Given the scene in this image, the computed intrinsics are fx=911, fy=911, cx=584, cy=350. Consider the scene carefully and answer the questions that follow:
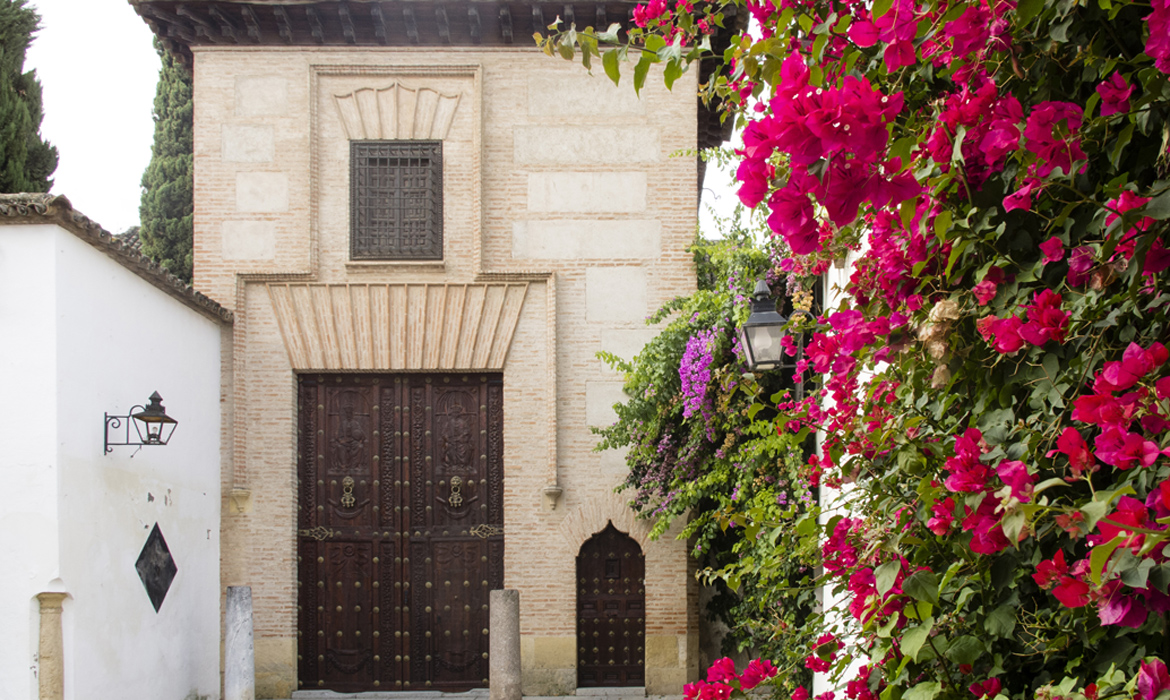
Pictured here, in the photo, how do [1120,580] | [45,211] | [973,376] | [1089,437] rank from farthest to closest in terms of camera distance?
[45,211] → [973,376] → [1089,437] → [1120,580]

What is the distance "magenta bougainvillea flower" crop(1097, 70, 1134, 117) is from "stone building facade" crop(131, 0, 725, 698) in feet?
24.5

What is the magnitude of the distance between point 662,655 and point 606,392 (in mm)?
2488

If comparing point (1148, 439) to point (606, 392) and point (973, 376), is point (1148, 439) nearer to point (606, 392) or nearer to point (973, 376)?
point (973, 376)

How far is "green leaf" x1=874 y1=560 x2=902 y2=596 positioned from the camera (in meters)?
1.33

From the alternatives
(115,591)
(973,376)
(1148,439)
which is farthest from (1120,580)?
(115,591)

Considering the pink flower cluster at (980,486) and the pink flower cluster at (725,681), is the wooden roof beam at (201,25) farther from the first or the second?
the pink flower cluster at (980,486)

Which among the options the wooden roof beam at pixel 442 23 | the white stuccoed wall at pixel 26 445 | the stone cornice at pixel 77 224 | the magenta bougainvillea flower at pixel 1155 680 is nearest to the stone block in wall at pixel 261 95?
the wooden roof beam at pixel 442 23

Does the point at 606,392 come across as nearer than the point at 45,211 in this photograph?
No

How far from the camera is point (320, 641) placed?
8500 millimetres


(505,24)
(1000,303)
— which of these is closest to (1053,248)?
(1000,303)

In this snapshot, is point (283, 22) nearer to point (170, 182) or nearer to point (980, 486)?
point (170, 182)

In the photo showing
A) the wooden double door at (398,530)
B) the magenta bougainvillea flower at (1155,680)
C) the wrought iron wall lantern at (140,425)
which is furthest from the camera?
the wooden double door at (398,530)

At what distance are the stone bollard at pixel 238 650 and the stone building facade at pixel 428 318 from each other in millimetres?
829

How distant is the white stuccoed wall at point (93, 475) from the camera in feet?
19.0
